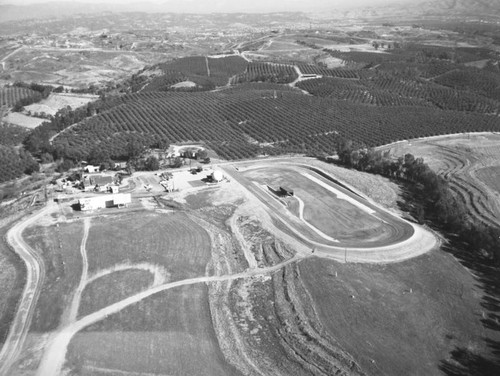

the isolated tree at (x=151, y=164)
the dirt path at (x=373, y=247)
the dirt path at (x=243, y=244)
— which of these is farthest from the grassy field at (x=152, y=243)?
the isolated tree at (x=151, y=164)

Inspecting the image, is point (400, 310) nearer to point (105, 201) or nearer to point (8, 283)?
point (8, 283)

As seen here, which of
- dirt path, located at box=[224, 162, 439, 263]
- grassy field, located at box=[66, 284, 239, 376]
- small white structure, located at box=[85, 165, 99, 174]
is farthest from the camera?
small white structure, located at box=[85, 165, 99, 174]

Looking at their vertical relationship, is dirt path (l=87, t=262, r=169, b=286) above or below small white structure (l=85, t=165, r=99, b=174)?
below

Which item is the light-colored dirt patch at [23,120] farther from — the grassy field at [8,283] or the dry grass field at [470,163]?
the dry grass field at [470,163]

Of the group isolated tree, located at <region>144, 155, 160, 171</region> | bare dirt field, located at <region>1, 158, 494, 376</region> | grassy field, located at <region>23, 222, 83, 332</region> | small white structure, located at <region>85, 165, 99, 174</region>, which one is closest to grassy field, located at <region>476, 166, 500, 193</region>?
bare dirt field, located at <region>1, 158, 494, 376</region>

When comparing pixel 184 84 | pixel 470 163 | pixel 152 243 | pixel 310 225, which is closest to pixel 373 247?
pixel 310 225

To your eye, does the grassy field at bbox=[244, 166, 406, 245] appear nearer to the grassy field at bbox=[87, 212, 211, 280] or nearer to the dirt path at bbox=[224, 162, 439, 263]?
the dirt path at bbox=[224, 162, 439, 263]
